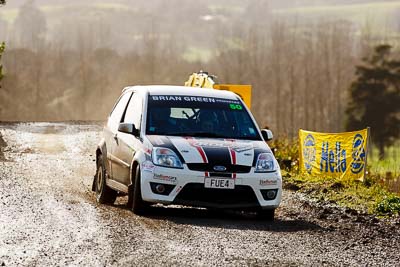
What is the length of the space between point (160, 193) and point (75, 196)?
2954 mm

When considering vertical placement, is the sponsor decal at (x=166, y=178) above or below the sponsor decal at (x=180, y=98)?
below

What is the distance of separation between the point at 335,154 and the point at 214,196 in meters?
7.17

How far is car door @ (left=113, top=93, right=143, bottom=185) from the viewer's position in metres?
13.1

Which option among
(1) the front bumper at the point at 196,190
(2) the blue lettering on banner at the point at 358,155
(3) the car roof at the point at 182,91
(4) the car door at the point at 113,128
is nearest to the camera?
(1) the front bumper at the point at 196,190

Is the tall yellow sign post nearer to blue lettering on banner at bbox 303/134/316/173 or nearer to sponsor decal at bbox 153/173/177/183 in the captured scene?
blue lettering on banner at bbox 303/134/316/173

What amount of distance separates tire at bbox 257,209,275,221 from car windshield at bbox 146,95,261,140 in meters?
1.14

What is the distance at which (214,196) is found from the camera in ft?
40.4

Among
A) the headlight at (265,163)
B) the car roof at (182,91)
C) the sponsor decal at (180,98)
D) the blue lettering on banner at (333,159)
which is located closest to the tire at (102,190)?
the car roof at (182,91)

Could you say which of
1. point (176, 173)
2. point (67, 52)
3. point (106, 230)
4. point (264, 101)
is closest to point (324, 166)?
point (176, 173)

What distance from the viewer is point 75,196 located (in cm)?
1482

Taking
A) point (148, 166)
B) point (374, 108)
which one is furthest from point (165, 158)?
point (374, 108)

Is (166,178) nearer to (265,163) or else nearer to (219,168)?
(219,168)

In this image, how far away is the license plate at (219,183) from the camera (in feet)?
40.1

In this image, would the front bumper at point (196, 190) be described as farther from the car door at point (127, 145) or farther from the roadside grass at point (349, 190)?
the roadside grass at point (349, 190)
